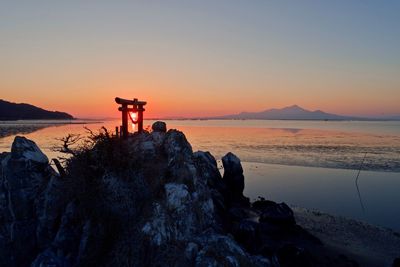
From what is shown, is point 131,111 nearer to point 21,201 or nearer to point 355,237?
point 21,201

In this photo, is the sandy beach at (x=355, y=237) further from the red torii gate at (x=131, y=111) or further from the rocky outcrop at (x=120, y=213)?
the red torii gate at (x=131, y=111)

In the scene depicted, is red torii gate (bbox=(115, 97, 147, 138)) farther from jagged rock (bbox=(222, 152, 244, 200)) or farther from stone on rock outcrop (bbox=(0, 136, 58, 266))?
jagged rock (bbox=(222, 152, 244, 200))

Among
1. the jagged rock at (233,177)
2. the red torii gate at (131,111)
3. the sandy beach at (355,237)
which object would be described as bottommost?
the sandy beach at (355,237)

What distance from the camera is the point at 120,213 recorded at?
44.7 feet

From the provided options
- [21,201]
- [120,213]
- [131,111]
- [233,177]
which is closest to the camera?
[120,213]

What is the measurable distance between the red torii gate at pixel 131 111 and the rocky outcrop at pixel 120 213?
1.23 meters

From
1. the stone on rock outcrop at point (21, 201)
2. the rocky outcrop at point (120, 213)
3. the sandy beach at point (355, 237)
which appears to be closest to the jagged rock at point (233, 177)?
the sandy beach at point (355, 237)

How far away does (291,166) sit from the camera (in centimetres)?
4325

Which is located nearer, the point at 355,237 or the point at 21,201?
the point at 21,201

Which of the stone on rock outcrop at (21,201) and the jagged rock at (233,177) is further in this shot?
the jagged rock at (233,177)

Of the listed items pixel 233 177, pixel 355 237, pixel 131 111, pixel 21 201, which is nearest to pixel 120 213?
pixel 21 201

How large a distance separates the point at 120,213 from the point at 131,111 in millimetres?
8518

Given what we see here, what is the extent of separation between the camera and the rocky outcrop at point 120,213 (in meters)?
12.1

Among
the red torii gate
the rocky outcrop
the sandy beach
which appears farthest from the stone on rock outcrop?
the sandy beach
